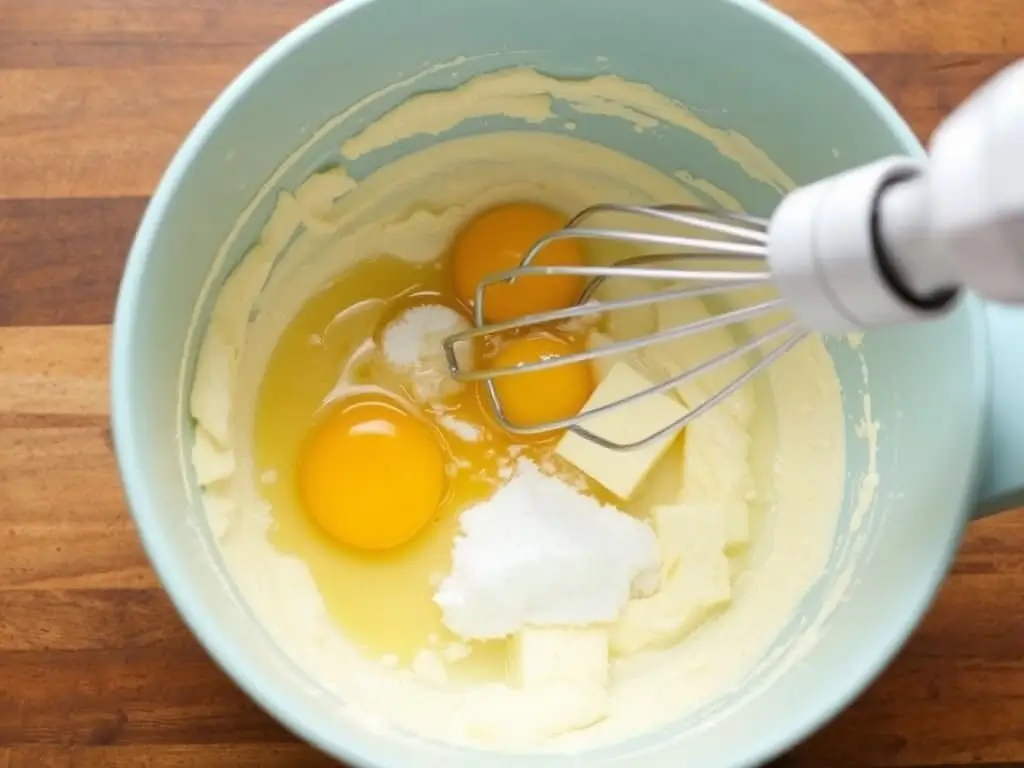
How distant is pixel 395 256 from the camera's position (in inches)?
37.6

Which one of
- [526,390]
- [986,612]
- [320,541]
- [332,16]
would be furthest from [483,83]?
[986,612]

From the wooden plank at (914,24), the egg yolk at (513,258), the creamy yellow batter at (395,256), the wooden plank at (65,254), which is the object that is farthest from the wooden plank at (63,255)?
the wooden plank at (914,24)

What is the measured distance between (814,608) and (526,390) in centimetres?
29

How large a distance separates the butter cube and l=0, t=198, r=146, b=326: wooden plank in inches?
16.5

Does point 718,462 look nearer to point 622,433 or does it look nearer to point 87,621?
point 622,433

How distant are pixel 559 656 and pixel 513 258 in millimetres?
328

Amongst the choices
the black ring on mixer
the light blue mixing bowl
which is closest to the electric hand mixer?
the black ring on mixer

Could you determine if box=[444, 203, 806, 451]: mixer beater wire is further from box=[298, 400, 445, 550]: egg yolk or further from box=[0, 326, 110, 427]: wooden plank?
box=[0, 326, 110, 427]: wooden plank

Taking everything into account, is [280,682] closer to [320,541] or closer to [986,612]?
[320,541]

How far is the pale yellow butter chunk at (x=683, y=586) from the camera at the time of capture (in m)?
0.87

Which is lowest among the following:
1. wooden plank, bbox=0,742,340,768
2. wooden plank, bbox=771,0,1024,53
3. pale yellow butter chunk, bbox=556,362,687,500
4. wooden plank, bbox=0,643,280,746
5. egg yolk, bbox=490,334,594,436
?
wooden plank, bbox=0,742,340,768

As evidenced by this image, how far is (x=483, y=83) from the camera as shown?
2.68ft

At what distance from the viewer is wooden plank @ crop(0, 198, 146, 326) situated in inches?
34.7

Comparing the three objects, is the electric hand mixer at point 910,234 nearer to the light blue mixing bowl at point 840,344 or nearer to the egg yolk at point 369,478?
the light blue mixing bowl at point 840,344
